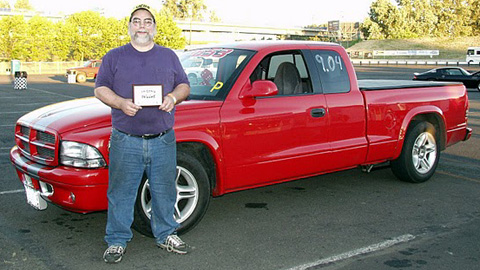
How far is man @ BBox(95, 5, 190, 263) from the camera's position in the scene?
3678 millimetres

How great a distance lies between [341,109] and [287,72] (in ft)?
2.34

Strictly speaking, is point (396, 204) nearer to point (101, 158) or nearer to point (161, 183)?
point (161, 183)

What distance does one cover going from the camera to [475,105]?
1761cm

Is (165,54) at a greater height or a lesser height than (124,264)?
greater

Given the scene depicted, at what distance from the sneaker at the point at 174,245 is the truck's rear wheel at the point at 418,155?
3383mm

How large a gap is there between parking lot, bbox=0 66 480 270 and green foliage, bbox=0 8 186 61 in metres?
57.0

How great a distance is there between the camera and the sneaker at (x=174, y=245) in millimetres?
4109

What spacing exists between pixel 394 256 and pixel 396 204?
1.60 m

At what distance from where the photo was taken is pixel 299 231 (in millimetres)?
4707

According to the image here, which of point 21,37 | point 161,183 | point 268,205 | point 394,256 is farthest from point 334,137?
point 21,37

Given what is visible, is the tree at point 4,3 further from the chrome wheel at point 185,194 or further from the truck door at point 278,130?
the chrome wheel at point 185,194

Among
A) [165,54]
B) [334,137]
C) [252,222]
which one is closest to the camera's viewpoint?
[165,54]

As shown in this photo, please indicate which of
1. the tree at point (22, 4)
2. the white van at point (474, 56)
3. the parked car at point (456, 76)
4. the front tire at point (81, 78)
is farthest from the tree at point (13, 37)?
the tree at point (22, 4)

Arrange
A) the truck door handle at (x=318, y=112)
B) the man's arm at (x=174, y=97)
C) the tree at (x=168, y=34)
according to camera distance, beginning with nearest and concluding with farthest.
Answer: the man's arm at (x=174, y=97) → the truck door handle at (x=318, y=112) → the tree at (x=168, y=34)
